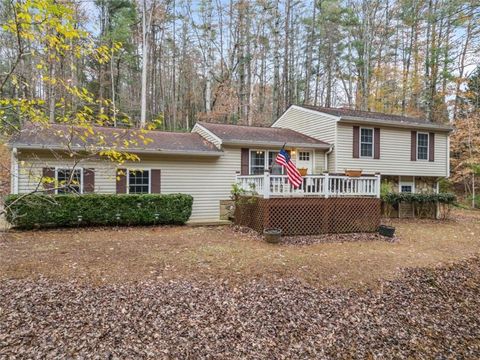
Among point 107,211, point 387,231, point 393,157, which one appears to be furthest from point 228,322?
point 393,157

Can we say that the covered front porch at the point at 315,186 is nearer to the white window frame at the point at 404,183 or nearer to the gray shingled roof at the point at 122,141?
the gray shingled roof at the point at 122,141

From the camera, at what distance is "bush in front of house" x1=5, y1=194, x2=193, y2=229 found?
27.0 feet

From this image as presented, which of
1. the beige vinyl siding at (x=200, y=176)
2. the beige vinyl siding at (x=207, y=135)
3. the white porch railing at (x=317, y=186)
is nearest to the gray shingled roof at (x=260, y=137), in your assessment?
the beige vinyl siding at (x=207, y=135)

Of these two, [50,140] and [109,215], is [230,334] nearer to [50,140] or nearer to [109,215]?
[109,215]

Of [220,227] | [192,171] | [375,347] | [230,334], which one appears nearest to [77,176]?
[192,171]

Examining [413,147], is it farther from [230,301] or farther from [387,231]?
[230,301]

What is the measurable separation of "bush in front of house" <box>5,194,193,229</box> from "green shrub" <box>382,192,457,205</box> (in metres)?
8.44

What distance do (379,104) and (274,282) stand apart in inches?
852

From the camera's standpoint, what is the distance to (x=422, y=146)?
13.8 meters

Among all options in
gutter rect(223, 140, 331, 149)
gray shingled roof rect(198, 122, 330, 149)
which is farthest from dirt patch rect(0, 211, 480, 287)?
gray shingled roof rect(198, 122, 330, 149)

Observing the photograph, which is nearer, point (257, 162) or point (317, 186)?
point (317, 186)

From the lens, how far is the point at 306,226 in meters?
8.47

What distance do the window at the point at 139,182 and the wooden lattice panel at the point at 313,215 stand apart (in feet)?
12.1

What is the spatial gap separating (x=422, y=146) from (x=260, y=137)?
8.05 m
